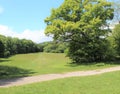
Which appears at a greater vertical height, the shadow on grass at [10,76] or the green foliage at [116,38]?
the green foliage at [116,38]

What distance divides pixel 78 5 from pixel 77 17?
68.9 inches

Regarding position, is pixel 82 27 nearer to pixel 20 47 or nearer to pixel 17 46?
pixel 17 46

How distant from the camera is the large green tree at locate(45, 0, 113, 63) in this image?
128 feet

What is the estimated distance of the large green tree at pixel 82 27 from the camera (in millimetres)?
39094

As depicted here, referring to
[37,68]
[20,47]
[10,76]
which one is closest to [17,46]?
[20,47]

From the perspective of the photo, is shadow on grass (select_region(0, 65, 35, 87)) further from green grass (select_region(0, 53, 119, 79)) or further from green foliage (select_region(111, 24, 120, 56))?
green foliage (select_region(111, 24, 120, 56))

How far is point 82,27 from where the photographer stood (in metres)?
39.1

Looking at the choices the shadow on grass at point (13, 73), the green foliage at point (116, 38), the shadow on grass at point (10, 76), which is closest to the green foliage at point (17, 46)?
the green foliage at point (116, 38)

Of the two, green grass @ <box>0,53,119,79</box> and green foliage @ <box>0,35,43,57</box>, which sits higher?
green foliage @ <box>0,35,43,57</box>

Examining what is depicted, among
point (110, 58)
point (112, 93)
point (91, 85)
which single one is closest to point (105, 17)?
point (110, 58)

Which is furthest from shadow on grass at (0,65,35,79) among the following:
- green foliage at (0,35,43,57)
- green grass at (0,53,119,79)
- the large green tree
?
green foliage at (0,35,43,57)

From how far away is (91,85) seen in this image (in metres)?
15.8

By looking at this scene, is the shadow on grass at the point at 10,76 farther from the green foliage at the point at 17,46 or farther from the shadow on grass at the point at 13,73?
the green foliage at the point at 17,46

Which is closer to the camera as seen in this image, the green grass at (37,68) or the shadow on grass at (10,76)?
the shadow on grass at (10,76)
